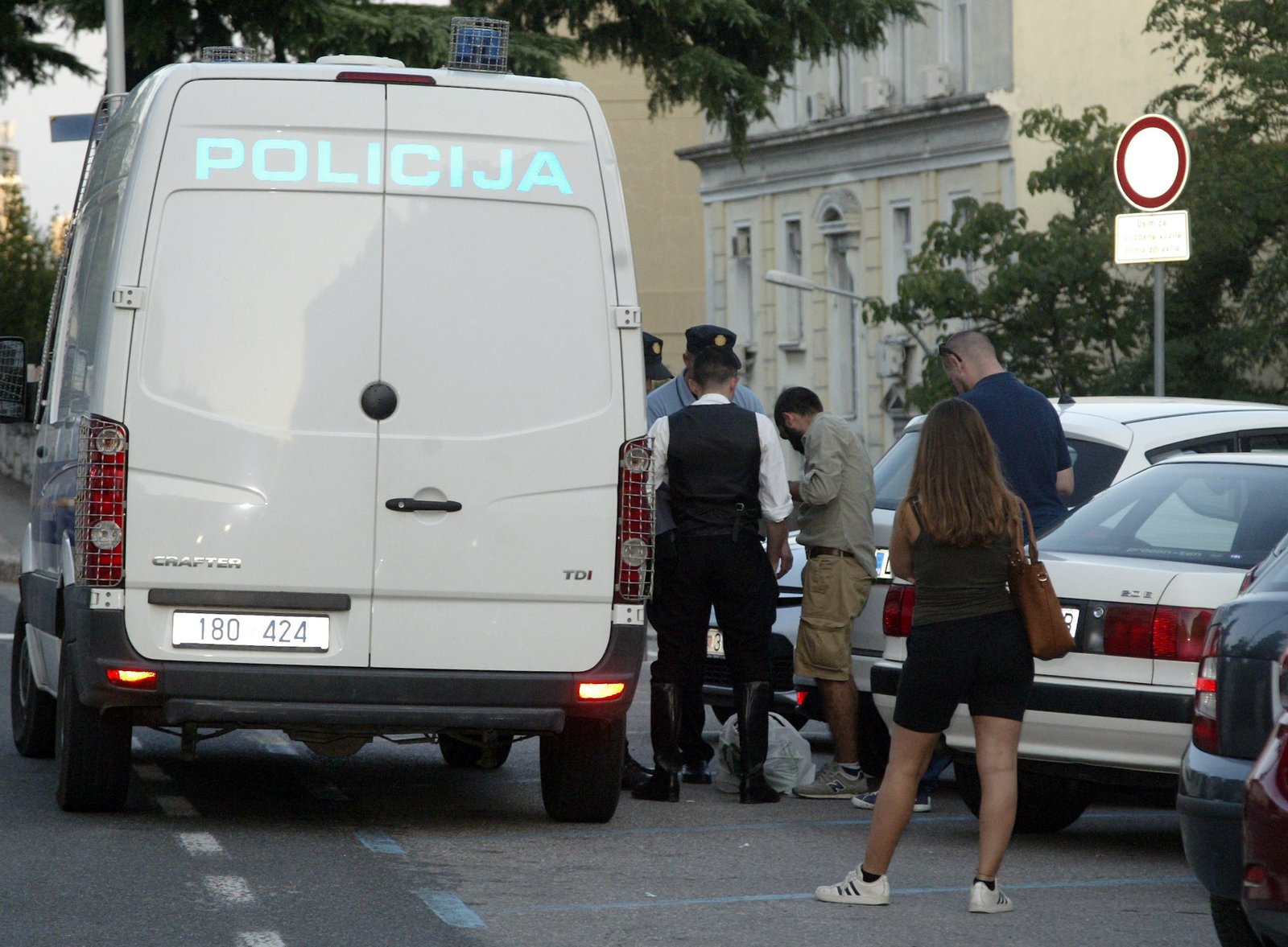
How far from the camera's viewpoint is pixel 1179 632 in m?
7.66

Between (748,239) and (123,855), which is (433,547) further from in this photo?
(748,239)

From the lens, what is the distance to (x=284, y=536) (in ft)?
26.1

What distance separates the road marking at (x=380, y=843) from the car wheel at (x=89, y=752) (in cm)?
91

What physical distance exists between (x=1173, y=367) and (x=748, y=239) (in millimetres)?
18763

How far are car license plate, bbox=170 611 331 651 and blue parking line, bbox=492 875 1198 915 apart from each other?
146 cm

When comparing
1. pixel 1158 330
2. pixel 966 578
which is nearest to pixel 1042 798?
pixel 966 578

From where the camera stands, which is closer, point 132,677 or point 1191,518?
point 132,677

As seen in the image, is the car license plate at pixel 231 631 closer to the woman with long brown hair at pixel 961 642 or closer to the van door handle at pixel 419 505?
the van door handle at pixel 419 505

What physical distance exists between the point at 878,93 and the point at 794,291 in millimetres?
5562

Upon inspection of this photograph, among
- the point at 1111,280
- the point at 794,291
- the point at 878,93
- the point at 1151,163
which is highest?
the point at 878,93

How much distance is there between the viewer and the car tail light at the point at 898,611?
8625 millimetres

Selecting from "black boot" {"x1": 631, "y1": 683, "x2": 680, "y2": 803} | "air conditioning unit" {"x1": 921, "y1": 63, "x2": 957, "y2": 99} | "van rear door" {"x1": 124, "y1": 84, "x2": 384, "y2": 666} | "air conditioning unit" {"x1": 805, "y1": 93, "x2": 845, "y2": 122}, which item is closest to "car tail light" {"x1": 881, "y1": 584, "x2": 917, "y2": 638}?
"black boot" {"x1": 631, "y1": 683, "x2": 680, "y2": 803}

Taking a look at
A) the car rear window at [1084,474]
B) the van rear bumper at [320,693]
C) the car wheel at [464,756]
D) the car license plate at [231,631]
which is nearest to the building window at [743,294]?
the car rear window at [1084,474]

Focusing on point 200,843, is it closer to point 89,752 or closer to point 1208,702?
point 89,752
